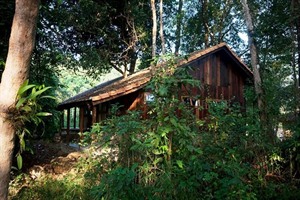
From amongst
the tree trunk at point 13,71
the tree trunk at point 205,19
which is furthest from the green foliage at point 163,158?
the tree trunk at point 205,19

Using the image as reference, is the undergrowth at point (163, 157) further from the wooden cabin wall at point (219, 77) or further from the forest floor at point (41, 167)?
the wooden cabin wall at point (219, 77)

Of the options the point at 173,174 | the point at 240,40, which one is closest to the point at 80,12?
the point at 173,174

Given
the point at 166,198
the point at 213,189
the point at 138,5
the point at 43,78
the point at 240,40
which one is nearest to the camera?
the point at 166,198

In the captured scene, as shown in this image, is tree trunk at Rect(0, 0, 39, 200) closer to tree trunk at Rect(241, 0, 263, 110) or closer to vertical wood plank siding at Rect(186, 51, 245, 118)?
tree trunk at Rect(241, 0, 263, 110)

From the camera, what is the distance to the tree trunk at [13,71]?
2.00 m

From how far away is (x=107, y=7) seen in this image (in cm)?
1397

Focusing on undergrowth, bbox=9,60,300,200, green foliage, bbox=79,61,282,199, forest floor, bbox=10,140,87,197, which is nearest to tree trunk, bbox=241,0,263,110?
undergrowth, bbox=9,60,300,200

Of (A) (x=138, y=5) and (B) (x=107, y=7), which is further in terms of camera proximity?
(A) (x=138, y=5)

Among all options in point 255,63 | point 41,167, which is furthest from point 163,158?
point 255,63

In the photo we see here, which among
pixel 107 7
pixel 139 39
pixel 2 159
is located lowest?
pixel 2 159

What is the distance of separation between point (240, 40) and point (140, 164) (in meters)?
23.4

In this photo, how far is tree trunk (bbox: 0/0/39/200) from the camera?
6.57 ft

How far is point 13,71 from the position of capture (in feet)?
6.57

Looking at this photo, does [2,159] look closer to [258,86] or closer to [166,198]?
[166,198]
